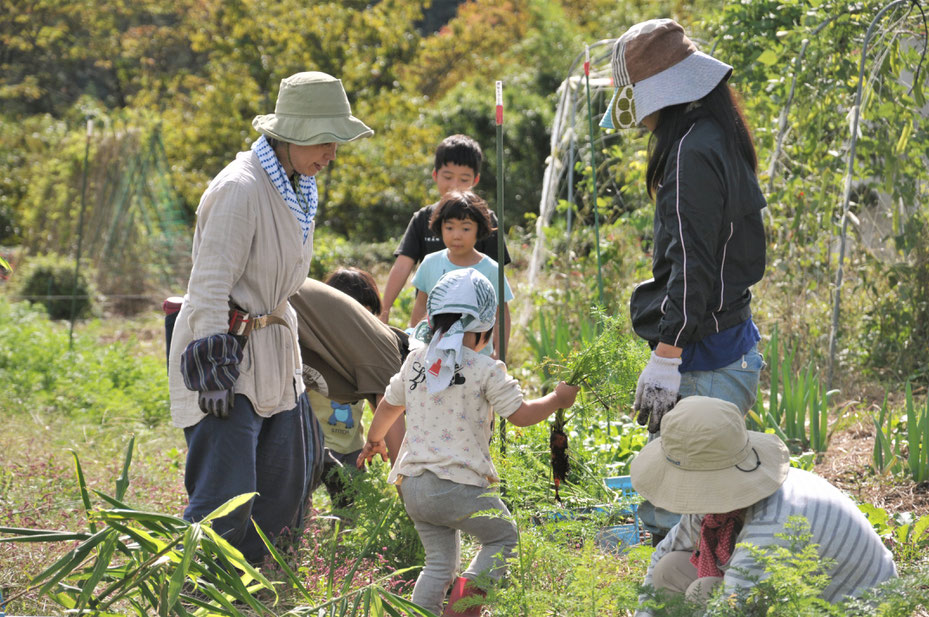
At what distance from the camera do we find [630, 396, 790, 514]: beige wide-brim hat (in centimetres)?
211

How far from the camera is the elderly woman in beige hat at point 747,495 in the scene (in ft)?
6.88

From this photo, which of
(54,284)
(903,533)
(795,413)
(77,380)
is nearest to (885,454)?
(795,413)

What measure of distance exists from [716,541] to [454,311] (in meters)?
1.01

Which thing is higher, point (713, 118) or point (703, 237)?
point (713, 118)

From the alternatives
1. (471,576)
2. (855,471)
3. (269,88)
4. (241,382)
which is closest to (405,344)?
(241,382)

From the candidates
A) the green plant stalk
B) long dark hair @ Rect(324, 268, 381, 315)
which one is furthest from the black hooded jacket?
the green plant stalk

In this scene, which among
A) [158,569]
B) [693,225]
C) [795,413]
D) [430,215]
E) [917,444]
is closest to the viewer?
[158,569]

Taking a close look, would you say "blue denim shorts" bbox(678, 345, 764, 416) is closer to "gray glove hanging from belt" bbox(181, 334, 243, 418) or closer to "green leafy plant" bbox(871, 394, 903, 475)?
"gray glove hanging from belt" bbox(181, 334, 243, 418)

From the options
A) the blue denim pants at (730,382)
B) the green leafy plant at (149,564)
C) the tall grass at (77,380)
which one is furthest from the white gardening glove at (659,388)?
the tall grass at (77,380)

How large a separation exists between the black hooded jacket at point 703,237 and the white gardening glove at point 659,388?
61 mm

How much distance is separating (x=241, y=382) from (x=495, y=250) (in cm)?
168

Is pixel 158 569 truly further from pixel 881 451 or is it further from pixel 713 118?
pixel 881 451

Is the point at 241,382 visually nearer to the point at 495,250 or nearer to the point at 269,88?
the point at 495,250

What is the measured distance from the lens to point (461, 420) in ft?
9.52
